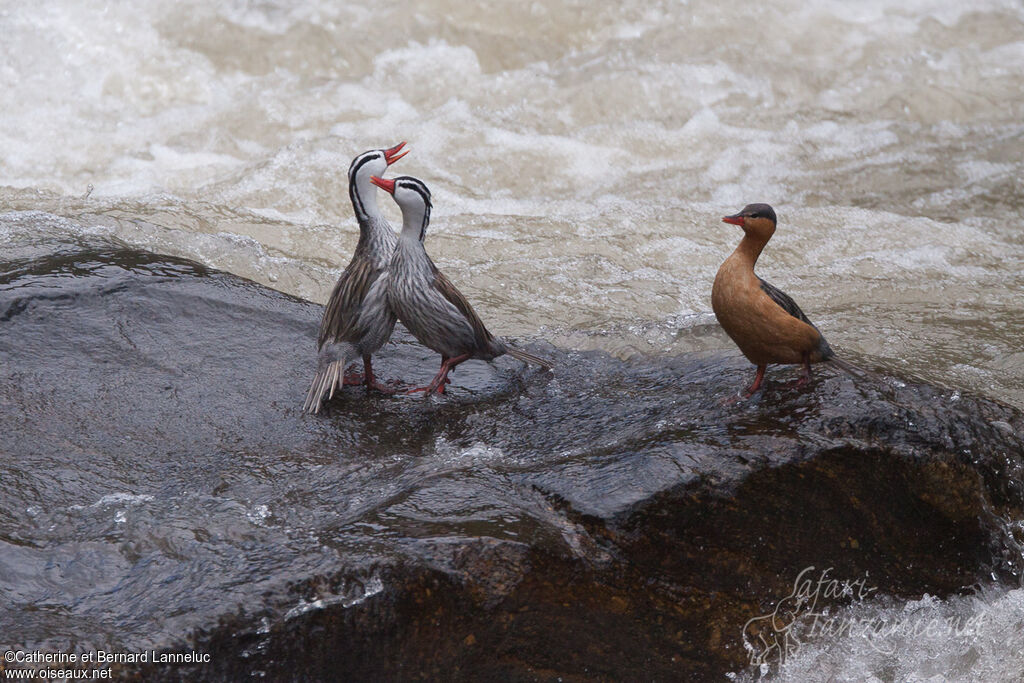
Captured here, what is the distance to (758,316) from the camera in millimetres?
3982

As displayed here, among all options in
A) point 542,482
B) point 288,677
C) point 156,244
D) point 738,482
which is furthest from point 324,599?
point 156,244

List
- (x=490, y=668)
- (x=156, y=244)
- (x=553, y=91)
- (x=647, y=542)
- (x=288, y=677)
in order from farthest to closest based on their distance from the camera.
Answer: (x=553, y=91), (x=156, y=244), (x=647, y=542), (x=490, y=668), (x=288, y=677)

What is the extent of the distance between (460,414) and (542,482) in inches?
32.0

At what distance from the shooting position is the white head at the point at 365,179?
4488 millimetres

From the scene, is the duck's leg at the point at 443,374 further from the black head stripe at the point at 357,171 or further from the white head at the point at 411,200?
the black head stripe at the point at 357,171

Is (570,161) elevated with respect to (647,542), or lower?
elevated

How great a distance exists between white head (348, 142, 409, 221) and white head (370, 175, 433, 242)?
83 mm

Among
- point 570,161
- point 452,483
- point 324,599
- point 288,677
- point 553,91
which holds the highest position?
point 553,91

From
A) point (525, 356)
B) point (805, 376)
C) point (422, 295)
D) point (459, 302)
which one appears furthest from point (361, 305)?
point (805, 376)

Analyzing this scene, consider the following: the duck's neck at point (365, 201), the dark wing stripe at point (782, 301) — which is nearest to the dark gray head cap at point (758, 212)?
the dark wing stripe at point (782, 301)

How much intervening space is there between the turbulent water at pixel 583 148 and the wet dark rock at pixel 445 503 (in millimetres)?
831

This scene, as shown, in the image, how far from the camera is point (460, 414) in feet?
14.0

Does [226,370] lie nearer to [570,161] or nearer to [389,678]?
[389,678]

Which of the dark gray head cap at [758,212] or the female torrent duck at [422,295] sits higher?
the dark gray head cap at [758,212]
